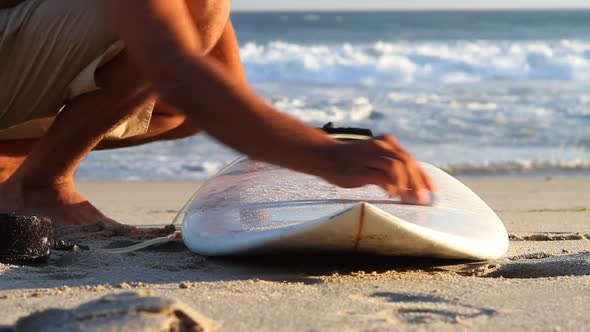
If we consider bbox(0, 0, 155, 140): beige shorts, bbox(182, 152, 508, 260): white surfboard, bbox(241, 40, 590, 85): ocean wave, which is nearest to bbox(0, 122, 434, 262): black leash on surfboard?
bbox(182, 152, 508, 260): white surfboard

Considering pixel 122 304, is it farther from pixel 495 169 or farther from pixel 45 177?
pixel 495 169

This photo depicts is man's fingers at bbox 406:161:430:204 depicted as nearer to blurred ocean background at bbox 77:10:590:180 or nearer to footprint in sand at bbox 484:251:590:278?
blurred ocean background at bbox 77:10:590:180

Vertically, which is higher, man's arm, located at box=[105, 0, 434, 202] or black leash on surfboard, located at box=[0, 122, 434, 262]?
man's arm, located at box=[105, 0, 434, 202]

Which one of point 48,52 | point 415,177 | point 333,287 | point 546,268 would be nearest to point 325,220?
point 333,287

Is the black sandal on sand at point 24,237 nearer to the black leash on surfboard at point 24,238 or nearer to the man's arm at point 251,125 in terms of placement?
the black leash on surfboard at point 24,238

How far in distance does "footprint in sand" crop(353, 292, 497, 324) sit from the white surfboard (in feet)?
0.64

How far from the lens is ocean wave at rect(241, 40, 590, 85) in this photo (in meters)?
15.2

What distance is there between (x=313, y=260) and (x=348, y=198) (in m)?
0.32

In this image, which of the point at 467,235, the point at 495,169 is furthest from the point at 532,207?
the point at 467,235

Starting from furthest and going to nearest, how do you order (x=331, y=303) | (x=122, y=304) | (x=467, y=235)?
(x=467, y=235) < (x=331, y=303) < (x=122, y=304)

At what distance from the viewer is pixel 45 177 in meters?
2.86

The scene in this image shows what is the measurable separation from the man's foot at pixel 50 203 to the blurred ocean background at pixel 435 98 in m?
0.64

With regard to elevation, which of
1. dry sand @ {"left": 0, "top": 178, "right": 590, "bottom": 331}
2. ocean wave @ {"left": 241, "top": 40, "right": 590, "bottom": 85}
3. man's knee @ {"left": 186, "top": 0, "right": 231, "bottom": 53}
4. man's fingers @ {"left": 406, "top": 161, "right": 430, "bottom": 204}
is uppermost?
ocean wave @ {"left": 241, "top": 40, "right": 590, "bottom": 85}

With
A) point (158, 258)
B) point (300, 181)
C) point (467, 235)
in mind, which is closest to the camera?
point (467, 235)
